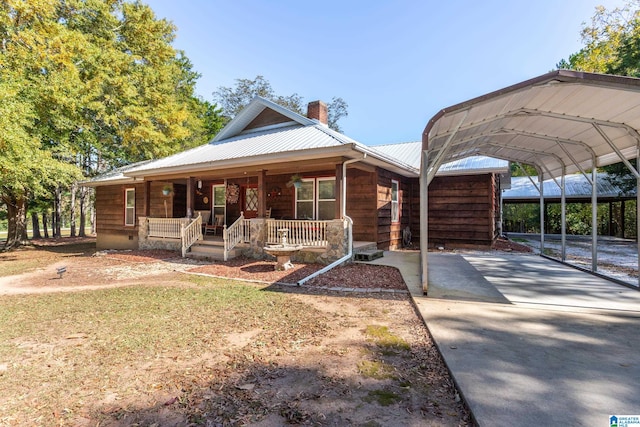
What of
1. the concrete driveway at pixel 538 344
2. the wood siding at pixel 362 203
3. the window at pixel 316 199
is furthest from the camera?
the window at pixel 316 199

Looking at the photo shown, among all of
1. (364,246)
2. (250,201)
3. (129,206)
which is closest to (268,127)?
(250,201)

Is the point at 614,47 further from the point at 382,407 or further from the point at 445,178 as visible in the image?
the point at 382,407

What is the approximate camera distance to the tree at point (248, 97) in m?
28.1

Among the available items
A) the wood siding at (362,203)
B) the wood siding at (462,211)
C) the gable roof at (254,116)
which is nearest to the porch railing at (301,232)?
the wood siding at (362,203)

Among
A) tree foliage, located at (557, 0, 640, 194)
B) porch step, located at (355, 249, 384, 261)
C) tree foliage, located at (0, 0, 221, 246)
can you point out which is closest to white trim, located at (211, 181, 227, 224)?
tree foliage, located at (0, 0, 221, 246)

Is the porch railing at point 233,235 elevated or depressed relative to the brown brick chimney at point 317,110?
depressed

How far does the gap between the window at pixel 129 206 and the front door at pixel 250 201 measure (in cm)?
621

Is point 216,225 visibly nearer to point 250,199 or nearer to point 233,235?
point 250,199

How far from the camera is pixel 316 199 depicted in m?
11.1

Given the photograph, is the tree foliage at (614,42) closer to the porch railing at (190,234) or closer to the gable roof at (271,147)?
the gable roof at (271,147)

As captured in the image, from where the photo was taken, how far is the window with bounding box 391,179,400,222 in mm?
11383

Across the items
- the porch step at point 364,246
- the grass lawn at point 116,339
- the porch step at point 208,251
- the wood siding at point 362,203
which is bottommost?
the grass lawn at point 116,339

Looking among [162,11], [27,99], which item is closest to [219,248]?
[27,99]

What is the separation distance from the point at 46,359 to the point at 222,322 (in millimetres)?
1849
